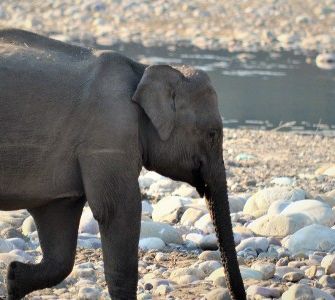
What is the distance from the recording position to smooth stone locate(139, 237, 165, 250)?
344 inches

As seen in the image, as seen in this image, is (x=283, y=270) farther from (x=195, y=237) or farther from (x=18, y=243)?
(x=18, y=243)

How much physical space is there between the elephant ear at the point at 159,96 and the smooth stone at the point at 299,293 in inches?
52.8

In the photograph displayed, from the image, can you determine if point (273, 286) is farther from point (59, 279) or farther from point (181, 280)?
point (59, 279)

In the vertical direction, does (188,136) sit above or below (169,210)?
above

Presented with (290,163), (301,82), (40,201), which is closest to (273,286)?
(40,201)

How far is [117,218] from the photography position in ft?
21.2

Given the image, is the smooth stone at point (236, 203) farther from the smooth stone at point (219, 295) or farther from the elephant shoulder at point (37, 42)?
the elephant shoulder at point (37, 42)

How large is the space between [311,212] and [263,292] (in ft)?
8.00

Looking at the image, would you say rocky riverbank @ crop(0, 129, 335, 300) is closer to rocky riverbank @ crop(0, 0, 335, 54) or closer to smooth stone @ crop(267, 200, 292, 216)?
smooth stone @ crop(267, 200, 292, 216)

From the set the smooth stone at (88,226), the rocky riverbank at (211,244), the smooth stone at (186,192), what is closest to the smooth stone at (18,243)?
the rocky riverbank at (211,244)

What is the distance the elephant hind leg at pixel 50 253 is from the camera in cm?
683

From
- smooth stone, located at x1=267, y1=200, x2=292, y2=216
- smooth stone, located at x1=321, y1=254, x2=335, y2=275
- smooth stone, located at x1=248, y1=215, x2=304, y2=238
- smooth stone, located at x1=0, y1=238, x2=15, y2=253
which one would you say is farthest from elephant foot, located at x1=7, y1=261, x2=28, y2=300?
smooth stone, located at x1=267, y1=200, x2=292, y2=216

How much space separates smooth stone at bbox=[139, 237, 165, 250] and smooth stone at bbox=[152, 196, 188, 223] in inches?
49.3

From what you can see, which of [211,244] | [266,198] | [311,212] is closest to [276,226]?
[311,212]
